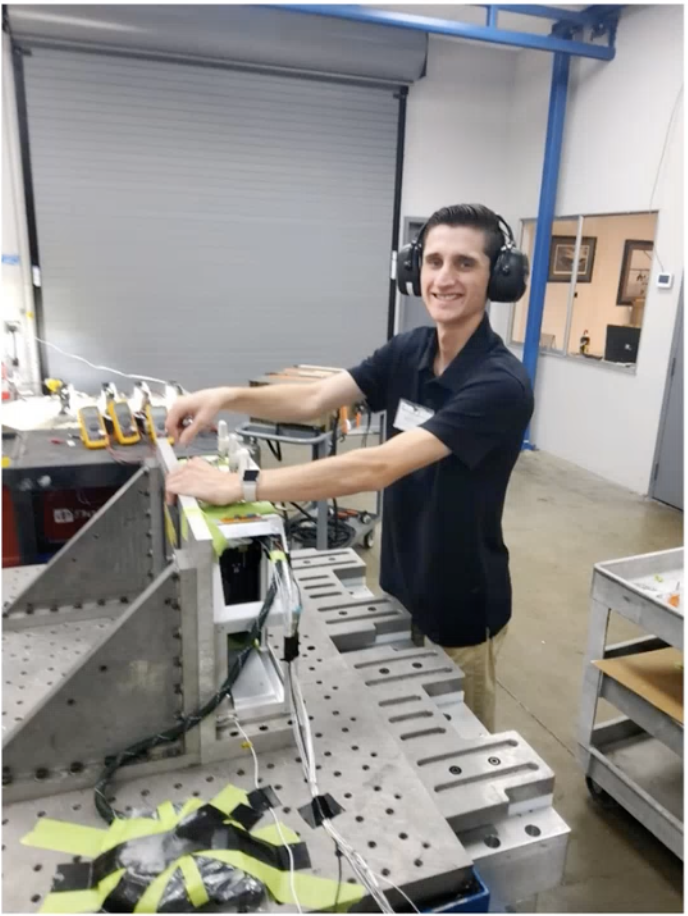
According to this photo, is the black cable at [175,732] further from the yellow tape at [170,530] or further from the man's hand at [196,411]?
the man's hand at [196,411]

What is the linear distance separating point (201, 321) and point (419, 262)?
3.90m

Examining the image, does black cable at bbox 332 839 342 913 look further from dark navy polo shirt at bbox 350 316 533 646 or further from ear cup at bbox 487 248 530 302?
ear cup at bbox 487 248 530 302

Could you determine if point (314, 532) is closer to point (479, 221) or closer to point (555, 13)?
point (479, 221)

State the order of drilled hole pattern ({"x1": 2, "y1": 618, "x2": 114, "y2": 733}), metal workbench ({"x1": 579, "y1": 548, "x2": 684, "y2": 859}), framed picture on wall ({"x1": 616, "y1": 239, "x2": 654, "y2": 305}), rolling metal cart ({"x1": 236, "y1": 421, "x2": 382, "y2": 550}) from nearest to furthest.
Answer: drilled hole pattern ({"x1": 2, "y1": 618, "x2": 114, "y2": 733}), metal workbench ({"x1": 579, "y1": 548, "x2": 684, "y2": 859}), rolling metal cart ({"x1": 236, "y1": 421, "x2": 382, "y2": 550}), framed picture on wall ({"x1": 616, "y1": 239, "x2": 654, "y2": 305})

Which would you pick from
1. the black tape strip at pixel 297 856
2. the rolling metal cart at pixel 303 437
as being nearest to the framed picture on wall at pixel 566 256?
the rolling metal cart at pixel 303 437

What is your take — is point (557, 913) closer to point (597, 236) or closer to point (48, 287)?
point (48, 287)

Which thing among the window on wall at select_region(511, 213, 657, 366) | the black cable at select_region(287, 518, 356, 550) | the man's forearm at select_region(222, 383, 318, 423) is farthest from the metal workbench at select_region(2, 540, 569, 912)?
the window on wall at select_region(511, 213, 657, 366)

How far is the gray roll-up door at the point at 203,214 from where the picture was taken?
4.58 meters

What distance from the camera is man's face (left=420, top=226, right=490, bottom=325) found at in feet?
4.16

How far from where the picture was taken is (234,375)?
17.6 ft

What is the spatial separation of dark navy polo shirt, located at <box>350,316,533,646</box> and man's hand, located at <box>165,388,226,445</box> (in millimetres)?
414

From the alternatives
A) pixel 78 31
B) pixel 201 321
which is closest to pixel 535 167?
pixel 201 321

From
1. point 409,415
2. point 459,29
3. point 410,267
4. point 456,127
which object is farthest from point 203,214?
point 409,415

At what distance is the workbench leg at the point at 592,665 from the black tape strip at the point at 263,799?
1.29 m
